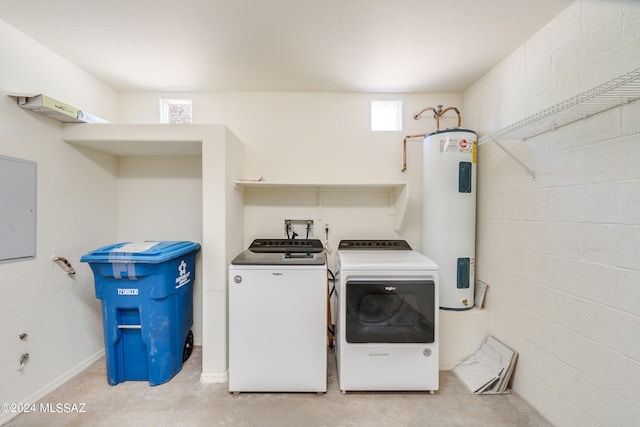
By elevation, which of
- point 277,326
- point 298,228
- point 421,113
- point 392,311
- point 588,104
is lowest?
point 277,326

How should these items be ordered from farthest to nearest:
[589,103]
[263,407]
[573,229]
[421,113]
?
[421,113] → [263,407] → [573,229] → [589,103]

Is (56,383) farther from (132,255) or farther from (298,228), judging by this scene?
(298,228)

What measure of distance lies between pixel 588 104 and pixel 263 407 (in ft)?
8.48

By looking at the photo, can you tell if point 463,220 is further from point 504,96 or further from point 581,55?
point 581,55

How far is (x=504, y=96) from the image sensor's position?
1.94 meters

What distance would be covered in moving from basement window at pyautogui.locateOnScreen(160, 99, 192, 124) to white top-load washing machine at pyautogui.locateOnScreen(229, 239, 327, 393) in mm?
1759

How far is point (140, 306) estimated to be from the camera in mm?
1780

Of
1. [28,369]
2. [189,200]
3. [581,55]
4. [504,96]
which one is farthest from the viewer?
[189,200]

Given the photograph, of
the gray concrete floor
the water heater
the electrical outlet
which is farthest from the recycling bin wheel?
the water heater

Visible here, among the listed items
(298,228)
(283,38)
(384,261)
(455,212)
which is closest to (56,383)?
(298,228)

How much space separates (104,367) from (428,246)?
2973mm

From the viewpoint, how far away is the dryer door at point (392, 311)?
1716mm

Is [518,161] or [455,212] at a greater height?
[518,161]

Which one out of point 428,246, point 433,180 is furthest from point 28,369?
point 433,180
